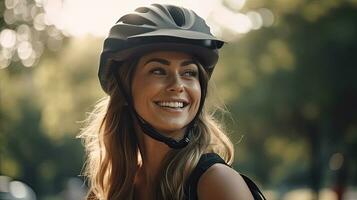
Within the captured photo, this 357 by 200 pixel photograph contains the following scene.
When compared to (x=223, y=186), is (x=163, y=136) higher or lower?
higher

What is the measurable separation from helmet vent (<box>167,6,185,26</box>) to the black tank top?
0.55 metres

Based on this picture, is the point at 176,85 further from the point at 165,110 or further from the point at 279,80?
the point at 279,80

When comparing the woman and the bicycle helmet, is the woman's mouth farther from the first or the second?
the bicycle helmet

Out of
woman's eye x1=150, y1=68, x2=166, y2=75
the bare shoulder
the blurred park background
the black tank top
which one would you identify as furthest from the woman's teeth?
the blurred park background

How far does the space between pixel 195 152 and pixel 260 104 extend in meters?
24.3

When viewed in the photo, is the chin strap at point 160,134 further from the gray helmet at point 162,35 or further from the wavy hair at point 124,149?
the gray helmet at point 162,35

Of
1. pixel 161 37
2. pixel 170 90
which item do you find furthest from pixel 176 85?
pixel 161 37

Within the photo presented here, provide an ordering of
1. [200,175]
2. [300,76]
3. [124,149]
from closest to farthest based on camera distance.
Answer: [200,175], [124,149], [300,76]

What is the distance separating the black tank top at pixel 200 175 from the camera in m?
2.96

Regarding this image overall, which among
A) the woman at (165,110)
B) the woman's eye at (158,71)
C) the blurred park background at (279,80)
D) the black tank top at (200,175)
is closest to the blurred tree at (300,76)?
the blurred park background at (279,80)

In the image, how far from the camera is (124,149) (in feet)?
11.8

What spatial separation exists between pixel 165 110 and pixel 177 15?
390mm

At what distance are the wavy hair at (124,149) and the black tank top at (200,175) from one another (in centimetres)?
5

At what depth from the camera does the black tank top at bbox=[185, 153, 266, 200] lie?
2965 millimetres
